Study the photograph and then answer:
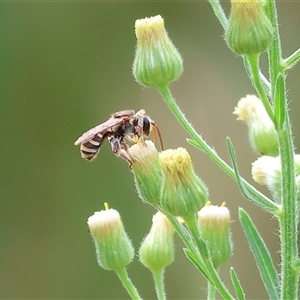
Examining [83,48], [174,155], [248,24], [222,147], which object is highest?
[83,48]

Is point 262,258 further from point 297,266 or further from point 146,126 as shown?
point 146,126

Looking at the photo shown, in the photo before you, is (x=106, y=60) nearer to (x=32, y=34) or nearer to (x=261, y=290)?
(x=32, y=34)

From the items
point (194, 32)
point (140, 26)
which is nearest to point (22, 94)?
point (194, 32)

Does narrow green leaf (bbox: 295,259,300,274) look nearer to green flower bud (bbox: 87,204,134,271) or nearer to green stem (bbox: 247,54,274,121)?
green stem (bbox: 247,54,274,121)

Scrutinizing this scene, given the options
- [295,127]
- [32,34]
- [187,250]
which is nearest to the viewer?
[187,250]

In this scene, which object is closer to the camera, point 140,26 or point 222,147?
point 140,26

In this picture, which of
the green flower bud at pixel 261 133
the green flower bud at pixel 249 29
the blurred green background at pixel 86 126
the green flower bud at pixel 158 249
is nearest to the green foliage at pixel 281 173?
the green flower bud at pixel 249 29

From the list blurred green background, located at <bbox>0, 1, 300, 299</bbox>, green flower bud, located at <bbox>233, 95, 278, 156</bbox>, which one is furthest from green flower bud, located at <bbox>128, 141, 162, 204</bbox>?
blurred green background, located at <bbox>0, 1, 300, 299</bbox>
